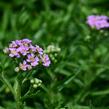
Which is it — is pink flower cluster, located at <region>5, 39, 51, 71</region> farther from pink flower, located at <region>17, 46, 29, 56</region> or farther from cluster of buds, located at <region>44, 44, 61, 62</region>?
cluster of buds, located at <region>44, 44, 61, 62</region>

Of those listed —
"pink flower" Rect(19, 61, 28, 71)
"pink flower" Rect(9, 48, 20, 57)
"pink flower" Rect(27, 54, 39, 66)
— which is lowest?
"pink flower" Rect(19, 61, 28, 71)

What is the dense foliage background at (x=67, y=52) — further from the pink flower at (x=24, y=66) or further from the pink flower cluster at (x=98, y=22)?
the pink flower at (x=24, y=66)

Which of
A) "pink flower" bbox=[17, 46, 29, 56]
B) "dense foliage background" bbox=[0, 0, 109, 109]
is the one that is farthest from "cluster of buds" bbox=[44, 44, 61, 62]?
"pink flower" bbox=[17, 46, 29, 56]

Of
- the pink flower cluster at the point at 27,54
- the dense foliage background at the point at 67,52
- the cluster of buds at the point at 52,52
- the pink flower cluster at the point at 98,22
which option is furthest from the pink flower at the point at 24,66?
the pink flower cluster at the point at 98,22

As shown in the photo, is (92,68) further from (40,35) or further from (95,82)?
(40,35)

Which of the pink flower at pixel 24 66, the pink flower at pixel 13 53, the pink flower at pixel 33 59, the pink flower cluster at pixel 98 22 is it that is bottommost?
the pink flower at pixel 24 66

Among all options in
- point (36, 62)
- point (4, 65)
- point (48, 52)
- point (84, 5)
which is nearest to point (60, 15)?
point (84, 5)
